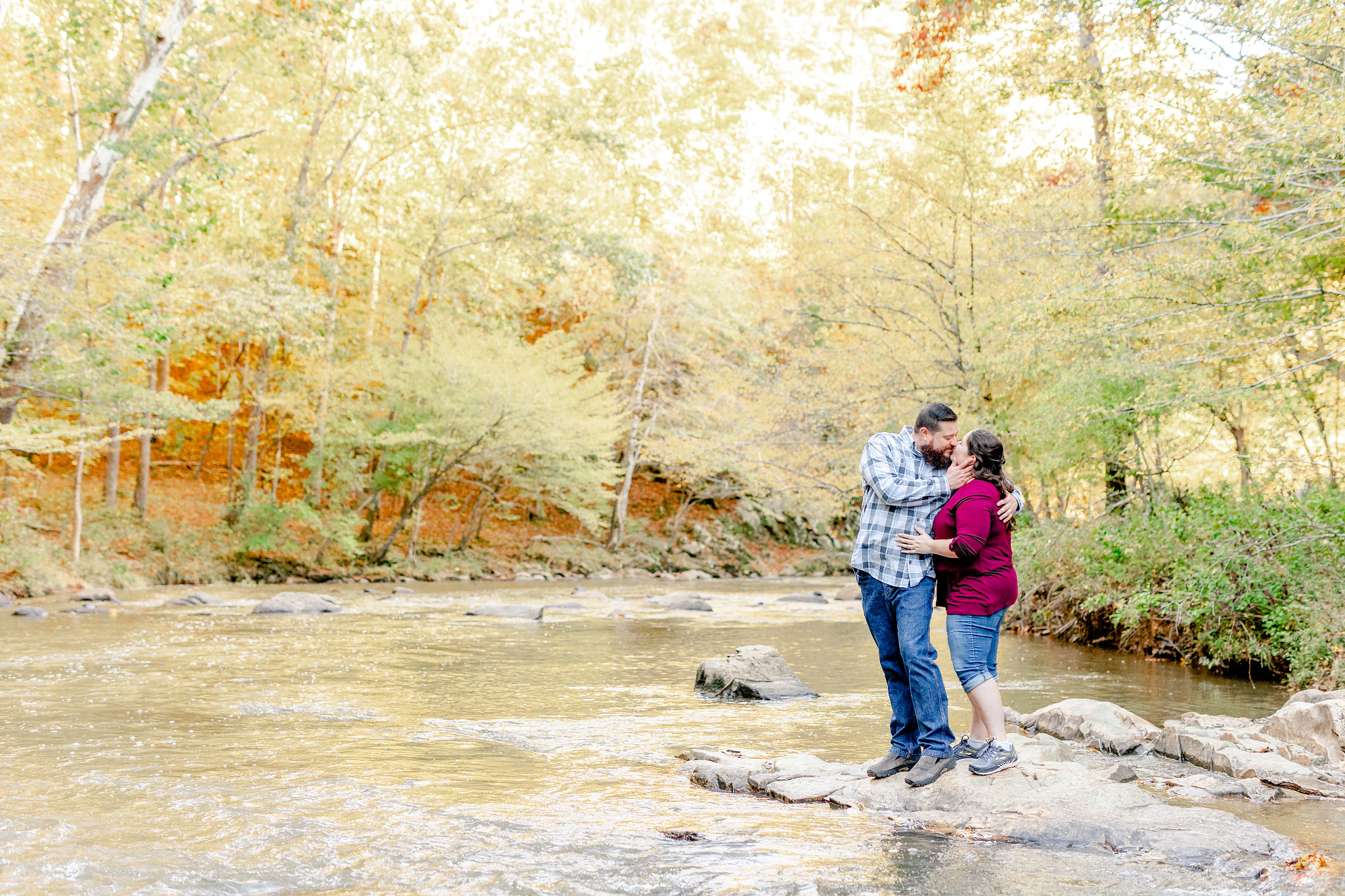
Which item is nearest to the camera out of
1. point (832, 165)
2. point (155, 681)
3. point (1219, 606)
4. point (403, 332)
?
point (155, 681)

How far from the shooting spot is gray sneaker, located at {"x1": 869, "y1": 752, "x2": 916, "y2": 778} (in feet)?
15.2

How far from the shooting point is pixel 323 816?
4.13 meters

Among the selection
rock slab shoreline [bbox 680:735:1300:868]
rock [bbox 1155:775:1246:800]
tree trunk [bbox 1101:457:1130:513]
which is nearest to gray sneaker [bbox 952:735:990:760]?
rock slab shoreline [bbox 680:735:1300:868]

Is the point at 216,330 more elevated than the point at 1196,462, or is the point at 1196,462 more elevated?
the point at 216,330

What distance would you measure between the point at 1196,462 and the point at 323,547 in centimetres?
1761

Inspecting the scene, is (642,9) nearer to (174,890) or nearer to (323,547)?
(323,547)

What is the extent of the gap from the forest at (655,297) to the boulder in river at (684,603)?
101 inches

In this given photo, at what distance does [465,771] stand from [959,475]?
2841 millimetres

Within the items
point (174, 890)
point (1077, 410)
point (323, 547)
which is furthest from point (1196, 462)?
point (323, 547)

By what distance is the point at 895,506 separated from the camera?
452 cm

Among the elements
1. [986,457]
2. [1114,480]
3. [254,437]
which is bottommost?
[986,457]

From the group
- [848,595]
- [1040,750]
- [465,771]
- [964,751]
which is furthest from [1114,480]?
[465,771]

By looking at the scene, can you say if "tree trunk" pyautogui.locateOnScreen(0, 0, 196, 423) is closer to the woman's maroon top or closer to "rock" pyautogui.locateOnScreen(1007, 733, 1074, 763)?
the woman's maroon top

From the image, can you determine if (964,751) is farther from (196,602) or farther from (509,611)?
(196,602)
